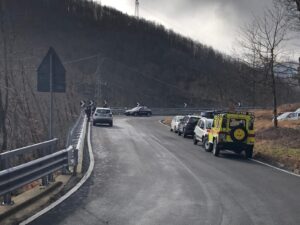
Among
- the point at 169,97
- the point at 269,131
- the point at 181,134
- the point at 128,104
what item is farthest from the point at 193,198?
the point at 169,97

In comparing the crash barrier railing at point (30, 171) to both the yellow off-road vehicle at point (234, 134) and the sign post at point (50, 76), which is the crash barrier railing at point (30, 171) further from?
the yellow off-road vehicle at point (234, 134)

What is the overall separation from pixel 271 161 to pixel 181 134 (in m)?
16.2

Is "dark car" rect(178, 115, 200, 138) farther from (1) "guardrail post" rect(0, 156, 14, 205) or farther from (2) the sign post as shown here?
(1) "guardrail post" rect(0, 156, 14, 205)

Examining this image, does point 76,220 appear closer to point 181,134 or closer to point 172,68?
point 181,134

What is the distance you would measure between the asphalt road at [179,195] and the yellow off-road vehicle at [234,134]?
2.90 m

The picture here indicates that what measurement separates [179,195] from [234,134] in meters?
11.4

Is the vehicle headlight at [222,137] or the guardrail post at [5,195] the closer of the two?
the guardrail post at [5,195]

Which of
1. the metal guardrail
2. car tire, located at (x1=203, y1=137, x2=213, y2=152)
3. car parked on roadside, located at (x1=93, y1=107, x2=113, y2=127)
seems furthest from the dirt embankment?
car parked on roadside, located at (x1=93, y1=107, x2=113, y2=127)

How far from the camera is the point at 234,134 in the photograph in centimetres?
2203

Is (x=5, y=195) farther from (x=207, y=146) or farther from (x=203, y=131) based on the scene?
(x=203, y=131)

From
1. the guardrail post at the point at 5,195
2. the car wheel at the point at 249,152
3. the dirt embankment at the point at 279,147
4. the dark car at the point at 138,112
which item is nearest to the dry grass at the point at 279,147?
the dirt embankment at the point at 279,147

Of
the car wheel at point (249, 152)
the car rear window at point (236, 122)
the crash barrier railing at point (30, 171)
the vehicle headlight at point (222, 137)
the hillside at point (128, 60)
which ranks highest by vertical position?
the hillside at point (128, 60)

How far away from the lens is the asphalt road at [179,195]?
8594 millimetres

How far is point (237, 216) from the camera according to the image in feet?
29.3
